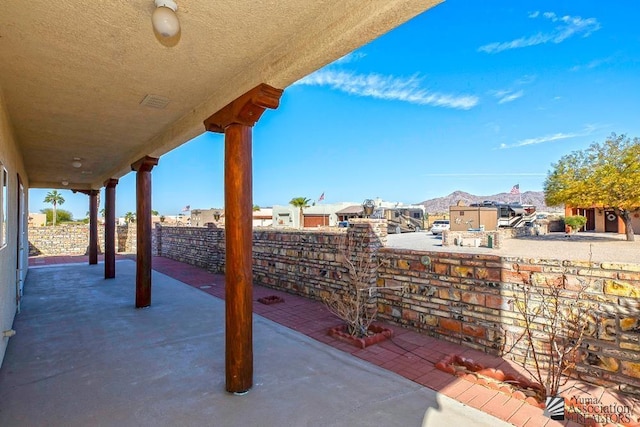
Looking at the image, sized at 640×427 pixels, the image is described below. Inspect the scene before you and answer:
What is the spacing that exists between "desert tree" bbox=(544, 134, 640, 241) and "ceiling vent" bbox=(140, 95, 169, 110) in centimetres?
2091

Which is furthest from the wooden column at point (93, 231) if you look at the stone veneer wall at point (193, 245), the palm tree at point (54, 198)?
the palm tree at point (54, 198)

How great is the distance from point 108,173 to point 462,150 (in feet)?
220

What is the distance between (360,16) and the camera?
6.40ft

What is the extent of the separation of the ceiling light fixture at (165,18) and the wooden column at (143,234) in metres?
4.62

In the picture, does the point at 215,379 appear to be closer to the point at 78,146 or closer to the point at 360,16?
the point at 360,16

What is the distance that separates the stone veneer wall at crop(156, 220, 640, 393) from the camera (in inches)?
119

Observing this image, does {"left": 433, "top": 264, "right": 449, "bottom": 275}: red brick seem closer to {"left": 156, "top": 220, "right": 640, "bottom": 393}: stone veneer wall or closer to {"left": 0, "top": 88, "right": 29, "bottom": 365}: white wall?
{"left": 156, "top": 220, "right": 640, "bottom": 393}: stone veneer wall

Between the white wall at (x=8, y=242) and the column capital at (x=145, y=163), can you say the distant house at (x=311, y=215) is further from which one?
the white wall at (x=8, y=242)

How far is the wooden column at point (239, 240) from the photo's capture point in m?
3.06

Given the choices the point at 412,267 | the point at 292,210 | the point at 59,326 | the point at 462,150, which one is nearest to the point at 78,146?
the point at 59,326

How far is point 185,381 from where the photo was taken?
10.7ft

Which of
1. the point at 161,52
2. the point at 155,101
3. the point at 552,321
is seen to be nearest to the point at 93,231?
the point at 155,101

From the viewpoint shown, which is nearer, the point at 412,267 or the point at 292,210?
the point at 412,267

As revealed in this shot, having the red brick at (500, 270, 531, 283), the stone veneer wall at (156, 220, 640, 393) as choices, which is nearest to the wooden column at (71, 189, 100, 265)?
the stone veneer wall at (156, 220, 640, 393)
